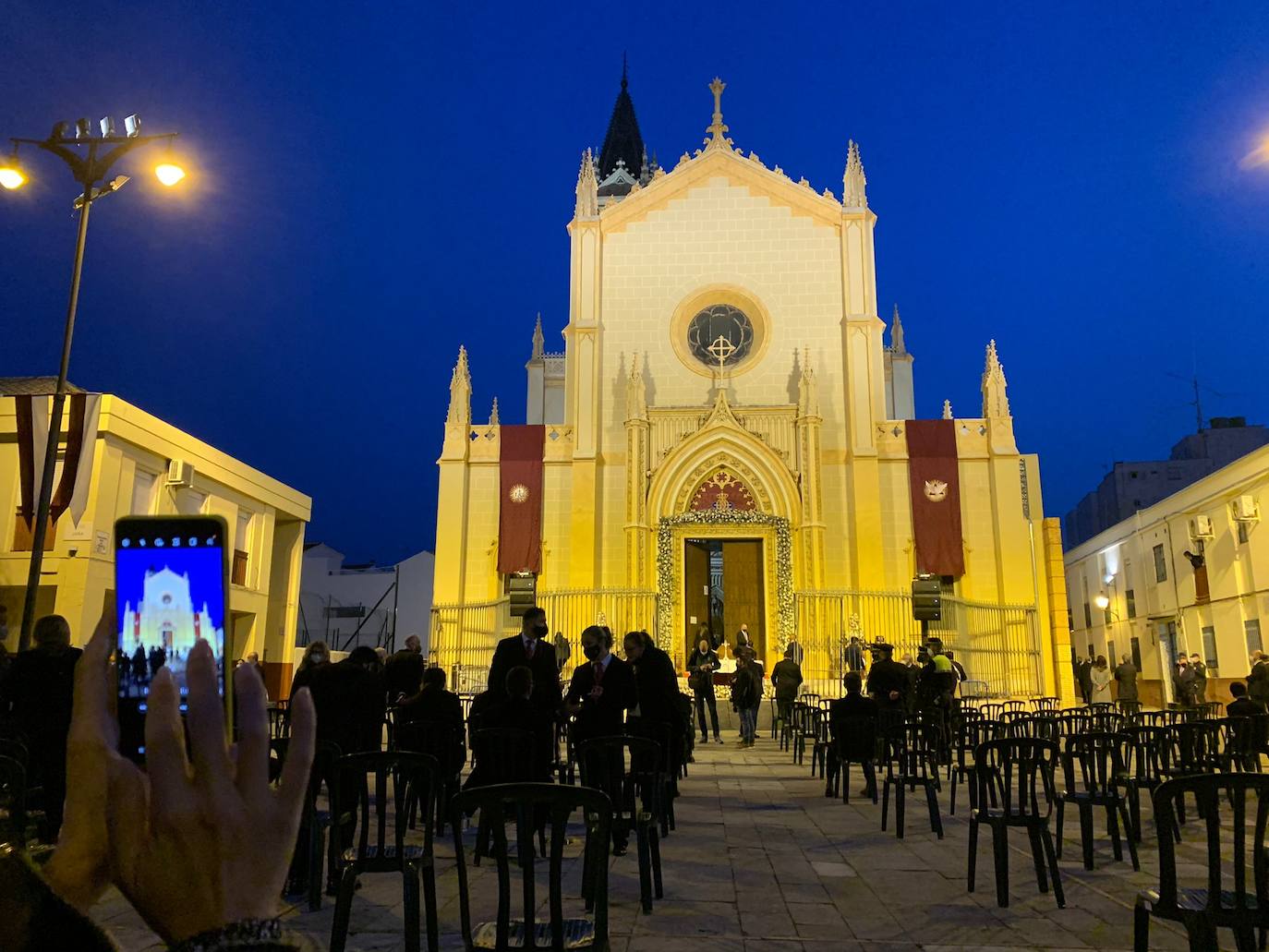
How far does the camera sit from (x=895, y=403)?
31.9 metres

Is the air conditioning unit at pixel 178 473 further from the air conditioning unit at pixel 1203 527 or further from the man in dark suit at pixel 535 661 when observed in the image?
the air conditioning unit at pixel 1203 527

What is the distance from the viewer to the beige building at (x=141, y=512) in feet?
48.2

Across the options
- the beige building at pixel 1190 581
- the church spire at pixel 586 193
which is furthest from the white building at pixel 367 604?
the beige building at pixel 1190 581

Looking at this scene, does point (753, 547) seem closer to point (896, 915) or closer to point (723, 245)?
point (723, 245)

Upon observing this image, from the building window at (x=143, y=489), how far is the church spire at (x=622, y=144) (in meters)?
36.7

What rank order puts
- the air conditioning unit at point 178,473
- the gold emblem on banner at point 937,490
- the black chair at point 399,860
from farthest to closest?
the gold emblem on banner at point 937,490 → the air conditioning unit at point 178,473 → the black chair at point 399,860

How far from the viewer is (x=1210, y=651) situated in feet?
77.2

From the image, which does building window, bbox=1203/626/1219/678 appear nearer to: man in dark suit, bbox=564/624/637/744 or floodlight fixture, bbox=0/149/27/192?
man in dark suit, bbox=564/624/637/744

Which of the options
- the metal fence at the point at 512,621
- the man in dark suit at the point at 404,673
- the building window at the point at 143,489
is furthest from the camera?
the metal fence at the point at 512,621

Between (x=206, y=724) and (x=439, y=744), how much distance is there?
651 centimetres

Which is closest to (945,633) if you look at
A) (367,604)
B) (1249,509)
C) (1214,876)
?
(1249,509)

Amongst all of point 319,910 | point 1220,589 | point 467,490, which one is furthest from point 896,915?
point 1220,589

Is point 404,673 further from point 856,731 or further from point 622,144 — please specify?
point 622,144

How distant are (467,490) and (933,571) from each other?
12102 mm
